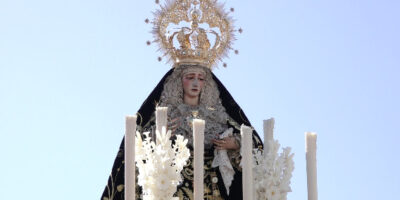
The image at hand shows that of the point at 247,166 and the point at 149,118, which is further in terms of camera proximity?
the point at 149,118

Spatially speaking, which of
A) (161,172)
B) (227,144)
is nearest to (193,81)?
(227,144)

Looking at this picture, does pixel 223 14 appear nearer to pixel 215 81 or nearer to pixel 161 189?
pixel 215 81

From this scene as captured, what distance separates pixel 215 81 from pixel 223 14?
23.6 inches

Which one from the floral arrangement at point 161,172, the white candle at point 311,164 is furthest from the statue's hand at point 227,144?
the floral arrangement at point 161,172

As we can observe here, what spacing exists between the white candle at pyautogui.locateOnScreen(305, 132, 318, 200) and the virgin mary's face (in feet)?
6.72

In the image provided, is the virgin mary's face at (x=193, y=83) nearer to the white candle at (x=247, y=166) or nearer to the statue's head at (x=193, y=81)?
the statue's head at (x=193, y=81)

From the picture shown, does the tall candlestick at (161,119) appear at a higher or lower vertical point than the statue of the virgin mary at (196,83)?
lower

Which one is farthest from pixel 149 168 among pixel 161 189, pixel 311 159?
pixel 311 159

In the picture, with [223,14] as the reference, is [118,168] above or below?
below

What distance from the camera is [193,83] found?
8.17 metres

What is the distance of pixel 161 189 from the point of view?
601cm

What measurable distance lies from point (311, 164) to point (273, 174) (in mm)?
435

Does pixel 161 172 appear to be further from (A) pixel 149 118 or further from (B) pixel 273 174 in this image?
(A) pixel 149 118

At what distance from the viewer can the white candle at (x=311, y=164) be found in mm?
6203
